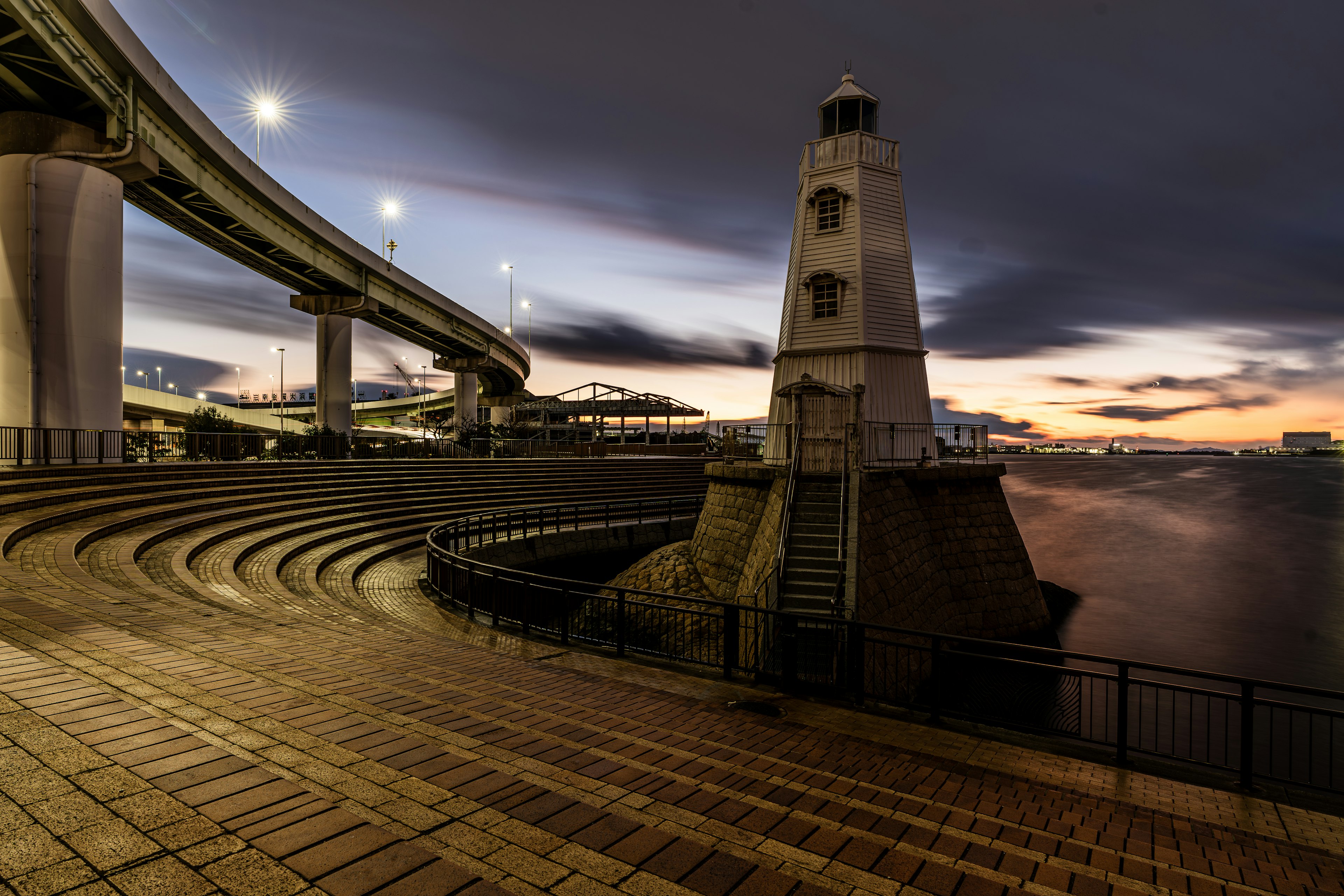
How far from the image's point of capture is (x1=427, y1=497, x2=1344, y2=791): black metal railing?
573 centimetres

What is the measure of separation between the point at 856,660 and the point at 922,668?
594 centimetres

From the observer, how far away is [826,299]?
21.1 meters

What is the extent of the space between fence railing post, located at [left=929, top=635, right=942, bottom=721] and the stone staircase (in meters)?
6.13

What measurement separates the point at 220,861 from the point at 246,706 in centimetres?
181

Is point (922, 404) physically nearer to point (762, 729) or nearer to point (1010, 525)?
point (1010, 525)

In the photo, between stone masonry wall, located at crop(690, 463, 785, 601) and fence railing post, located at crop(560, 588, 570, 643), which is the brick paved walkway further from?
stone masonry wall, located at crop(690, 463, 785, 601)

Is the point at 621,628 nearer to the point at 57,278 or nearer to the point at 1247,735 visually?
the point at 1247,735

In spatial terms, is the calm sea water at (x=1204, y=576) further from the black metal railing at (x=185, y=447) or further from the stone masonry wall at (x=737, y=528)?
the black metal railing at (x=185, y=447)

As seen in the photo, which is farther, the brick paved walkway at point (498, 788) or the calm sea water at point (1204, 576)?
the calm sea water at point (1204, 576)

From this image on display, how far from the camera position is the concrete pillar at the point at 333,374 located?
3391 cm

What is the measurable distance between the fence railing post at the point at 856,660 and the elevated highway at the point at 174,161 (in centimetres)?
2018

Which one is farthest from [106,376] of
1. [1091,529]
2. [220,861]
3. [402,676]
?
[1091,529]

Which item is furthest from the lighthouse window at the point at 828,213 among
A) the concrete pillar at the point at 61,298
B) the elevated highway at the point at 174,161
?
the concrete pillar at the point at 61,298

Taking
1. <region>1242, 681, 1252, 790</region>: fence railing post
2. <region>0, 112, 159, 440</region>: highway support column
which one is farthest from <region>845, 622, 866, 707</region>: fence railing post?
<region>0, 112, 159, 440</region>: highway support column
